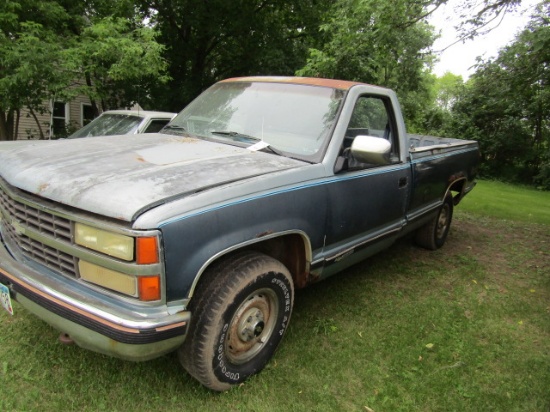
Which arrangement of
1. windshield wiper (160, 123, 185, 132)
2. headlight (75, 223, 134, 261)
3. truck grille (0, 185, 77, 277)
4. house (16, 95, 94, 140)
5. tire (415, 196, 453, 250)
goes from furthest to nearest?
house (16, 95, 94, 140) → tire (415, 196, 453, 250) → windshield wiper (160, 123, 185, 132) → truck grille (0, 185, 77, 277) → headlight (75, 223, 134, 261)

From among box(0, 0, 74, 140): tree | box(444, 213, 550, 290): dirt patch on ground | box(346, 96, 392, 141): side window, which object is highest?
box(0, 0, 74, 140): tree

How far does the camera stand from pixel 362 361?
9.95 feet

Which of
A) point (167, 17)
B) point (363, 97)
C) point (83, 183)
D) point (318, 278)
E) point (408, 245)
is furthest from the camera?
point (167, 17)

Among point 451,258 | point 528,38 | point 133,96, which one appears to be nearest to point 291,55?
point 133,96

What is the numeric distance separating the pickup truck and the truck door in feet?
0.06

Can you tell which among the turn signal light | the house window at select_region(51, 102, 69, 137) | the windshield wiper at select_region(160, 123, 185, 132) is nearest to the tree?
the house window at select_region(51, 102, 69, 137)

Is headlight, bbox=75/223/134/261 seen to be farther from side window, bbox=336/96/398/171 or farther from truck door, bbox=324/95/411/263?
side window, bbox=336/96/398/171

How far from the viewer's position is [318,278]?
3.14 m

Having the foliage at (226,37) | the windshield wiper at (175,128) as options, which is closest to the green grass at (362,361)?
the windshield wiper at (175,128)

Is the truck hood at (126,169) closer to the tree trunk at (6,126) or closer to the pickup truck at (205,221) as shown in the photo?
the pickup truck at (205,221)

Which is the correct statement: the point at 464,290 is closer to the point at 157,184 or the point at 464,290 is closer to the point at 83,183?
the point at 157,184

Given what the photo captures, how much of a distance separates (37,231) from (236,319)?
4.05 ft

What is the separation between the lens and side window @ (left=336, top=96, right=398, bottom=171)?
319cm

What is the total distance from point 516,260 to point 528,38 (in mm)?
2901
